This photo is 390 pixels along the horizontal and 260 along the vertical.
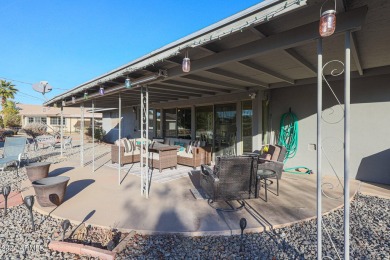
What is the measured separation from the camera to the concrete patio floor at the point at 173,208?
9.76 feet

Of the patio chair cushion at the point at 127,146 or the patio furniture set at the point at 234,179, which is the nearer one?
the patio furniture set at the point at 234,179

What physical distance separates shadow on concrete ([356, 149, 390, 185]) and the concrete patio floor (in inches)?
16.6

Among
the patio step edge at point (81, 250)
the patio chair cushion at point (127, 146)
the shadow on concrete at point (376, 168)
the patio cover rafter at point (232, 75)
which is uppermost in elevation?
the patio cover rafter at point (232, 75)

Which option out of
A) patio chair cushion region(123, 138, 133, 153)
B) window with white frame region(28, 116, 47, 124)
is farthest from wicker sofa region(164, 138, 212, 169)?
window with white frame region(28, 116, 47, 124)

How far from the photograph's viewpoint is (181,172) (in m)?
6.15

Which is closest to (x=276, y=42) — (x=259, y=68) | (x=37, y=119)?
(x=259, y=68)

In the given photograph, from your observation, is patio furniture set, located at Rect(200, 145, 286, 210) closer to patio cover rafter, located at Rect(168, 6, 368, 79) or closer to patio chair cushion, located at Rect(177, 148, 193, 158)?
patio cover rafter, located at Rect(168, 6, 368, 79)

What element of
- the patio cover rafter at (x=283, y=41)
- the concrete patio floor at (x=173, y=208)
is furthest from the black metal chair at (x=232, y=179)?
the patio cover rafter at (x=283, y=41)

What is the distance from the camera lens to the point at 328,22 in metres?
1.64

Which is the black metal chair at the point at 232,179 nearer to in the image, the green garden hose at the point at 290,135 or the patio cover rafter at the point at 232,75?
the patio cover rafter at the point at 232,75

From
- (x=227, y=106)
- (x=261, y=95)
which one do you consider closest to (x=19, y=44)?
(x=227, y=106)

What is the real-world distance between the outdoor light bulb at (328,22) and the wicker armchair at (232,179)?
2.06 m

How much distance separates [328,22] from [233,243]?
2.60 m

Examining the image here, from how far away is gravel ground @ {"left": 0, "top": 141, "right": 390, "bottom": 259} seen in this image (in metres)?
2.41
